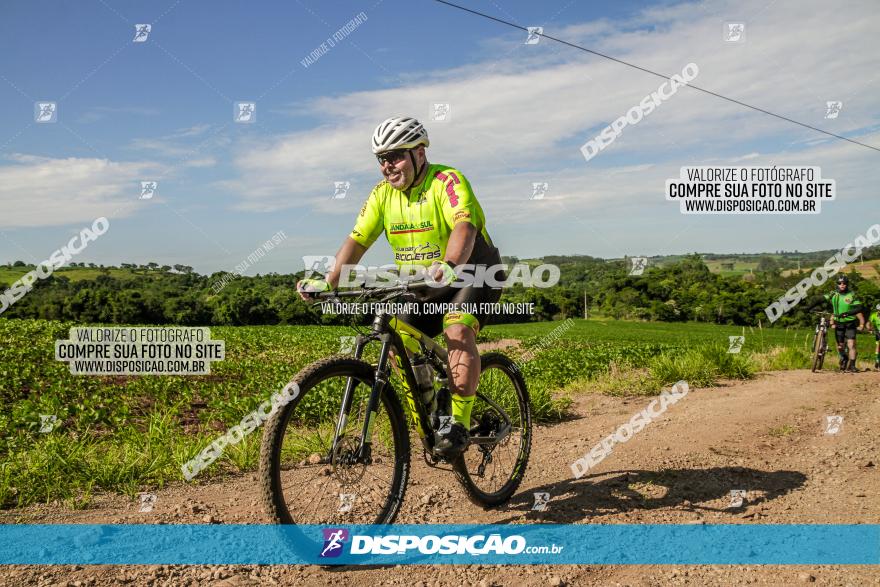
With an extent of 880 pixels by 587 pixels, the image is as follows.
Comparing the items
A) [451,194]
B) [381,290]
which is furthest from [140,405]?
[451,194]

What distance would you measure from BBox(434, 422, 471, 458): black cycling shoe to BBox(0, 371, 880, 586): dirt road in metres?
0.58

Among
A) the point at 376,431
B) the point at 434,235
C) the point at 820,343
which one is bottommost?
the point at 820,343

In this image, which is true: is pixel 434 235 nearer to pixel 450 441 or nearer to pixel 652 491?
pixel 450 441

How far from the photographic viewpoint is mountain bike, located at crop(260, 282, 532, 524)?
3162 millimetres

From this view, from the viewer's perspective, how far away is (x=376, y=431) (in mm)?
4008

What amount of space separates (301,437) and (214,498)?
1330 mm

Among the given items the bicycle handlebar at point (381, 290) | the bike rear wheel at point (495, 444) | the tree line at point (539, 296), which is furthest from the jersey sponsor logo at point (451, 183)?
the tree line at point (539, 296)

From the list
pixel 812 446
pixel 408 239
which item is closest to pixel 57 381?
pixel 408 239

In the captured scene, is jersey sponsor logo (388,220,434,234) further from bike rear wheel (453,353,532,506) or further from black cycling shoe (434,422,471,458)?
black cycling shoe (434,422,471,458)

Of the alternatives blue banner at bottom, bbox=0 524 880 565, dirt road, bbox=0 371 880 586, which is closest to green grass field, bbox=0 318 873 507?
dirt road, bbox=0 371 880 586

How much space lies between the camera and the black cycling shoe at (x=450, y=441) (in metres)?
3.83

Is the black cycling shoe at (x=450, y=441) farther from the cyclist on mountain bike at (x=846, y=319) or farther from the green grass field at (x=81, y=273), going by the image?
the green grass field at (x=81, y=273)

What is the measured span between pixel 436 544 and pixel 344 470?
2.48 feet

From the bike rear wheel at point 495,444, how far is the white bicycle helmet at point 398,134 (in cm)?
177
